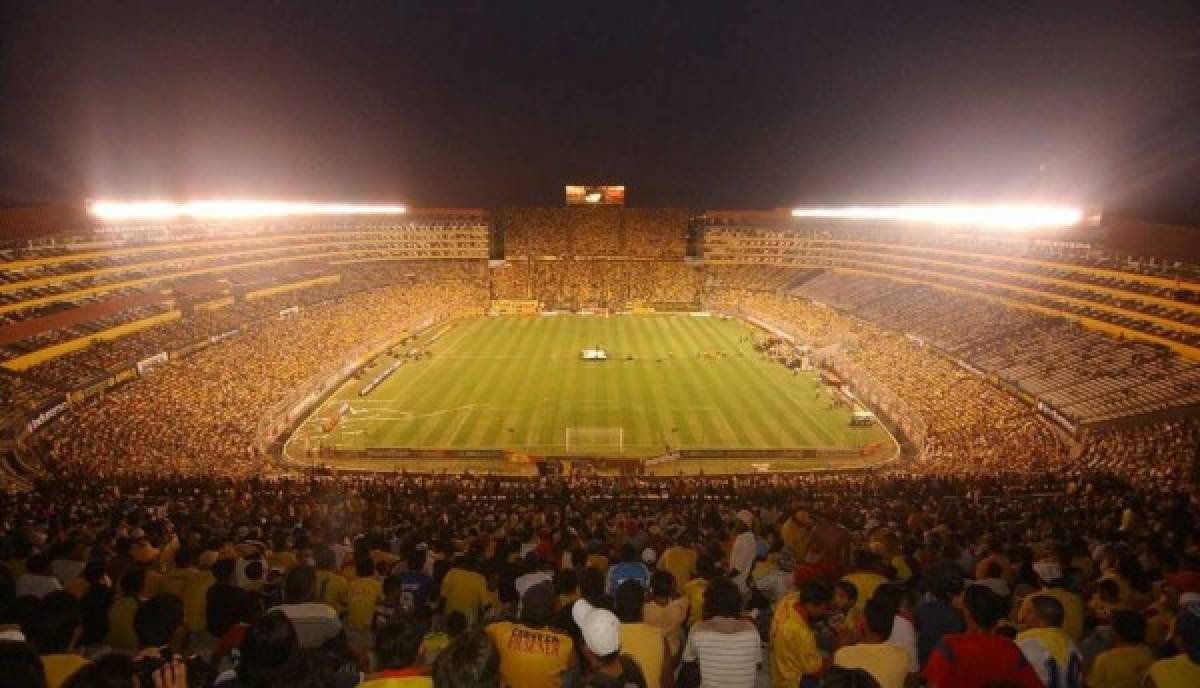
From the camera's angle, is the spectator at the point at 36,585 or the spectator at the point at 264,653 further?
the spectator at the point at 36,585

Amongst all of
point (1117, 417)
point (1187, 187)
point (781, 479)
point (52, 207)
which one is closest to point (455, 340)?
point (52, 207)

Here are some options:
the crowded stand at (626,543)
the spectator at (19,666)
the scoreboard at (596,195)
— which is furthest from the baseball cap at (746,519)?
the scoreboard at (596,195)

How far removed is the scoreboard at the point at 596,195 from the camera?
11850cm

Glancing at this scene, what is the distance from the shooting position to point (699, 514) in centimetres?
1775

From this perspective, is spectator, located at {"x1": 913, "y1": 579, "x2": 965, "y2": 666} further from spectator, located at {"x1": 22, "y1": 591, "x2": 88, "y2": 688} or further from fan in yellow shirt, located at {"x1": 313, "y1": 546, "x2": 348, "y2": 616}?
spectator, located at {"x1": 22, "y1": 591, "x2": 88, "y2": 688}

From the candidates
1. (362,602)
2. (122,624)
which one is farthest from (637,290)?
(122,624)

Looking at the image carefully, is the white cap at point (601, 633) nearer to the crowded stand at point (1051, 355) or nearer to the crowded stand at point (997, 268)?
the crowded stand at point (1051, 355)

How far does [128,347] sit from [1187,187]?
68022 millimetres

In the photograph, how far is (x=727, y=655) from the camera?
6031mm

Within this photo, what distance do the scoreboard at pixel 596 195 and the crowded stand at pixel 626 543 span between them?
2678 inches

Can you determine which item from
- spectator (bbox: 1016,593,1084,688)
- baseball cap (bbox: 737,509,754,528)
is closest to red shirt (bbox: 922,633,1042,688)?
spectator (bbox: 1016,593,1084,688)

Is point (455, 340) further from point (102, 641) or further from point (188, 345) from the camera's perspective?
point (102, 641)

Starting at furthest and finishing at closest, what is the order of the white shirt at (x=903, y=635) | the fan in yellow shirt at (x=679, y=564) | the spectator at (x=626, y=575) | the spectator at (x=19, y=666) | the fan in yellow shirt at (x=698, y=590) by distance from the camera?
the fan in yellow shirt at (x=679, y=564), the spectator at (x=626, y=575), the fan in yellow shirt at (x=698, y=590), the white shirt at (x=903, y=635), the spectator at (x=19, y=666)

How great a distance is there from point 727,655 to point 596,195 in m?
116
